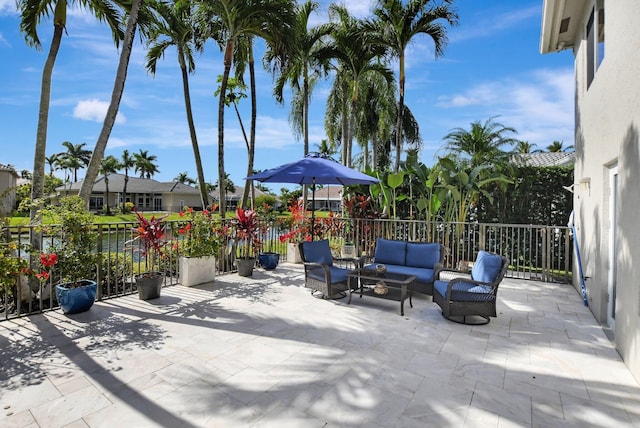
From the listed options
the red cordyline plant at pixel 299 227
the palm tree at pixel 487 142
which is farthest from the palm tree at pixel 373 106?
the red cordyline plant at pixel 299 227

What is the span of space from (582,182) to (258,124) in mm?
8272

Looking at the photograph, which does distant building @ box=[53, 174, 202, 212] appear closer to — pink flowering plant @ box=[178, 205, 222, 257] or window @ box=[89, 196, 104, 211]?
window @ box=[89, 196, 104, 211]

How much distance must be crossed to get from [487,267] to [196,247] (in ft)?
16.4

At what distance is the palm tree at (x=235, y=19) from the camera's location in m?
7.21

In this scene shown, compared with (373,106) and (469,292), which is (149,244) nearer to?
(469,292)

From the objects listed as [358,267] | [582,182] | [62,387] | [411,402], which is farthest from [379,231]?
[62,387]

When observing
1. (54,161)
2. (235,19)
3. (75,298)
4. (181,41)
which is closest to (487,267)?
(75,298)

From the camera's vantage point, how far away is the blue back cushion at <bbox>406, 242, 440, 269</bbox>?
231 inches

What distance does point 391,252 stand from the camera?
623cm

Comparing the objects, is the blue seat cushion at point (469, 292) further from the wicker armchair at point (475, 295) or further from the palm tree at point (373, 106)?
the palm tree at point (373, 106)

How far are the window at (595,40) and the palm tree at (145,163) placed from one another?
53.2 metres

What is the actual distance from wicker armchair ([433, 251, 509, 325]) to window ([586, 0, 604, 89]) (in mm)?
3407

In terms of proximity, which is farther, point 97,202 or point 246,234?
point 97,202

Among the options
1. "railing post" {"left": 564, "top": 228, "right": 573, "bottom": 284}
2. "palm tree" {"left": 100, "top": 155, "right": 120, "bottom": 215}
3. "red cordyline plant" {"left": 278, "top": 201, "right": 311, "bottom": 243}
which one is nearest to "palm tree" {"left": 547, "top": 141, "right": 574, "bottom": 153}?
"railing post" {"left": 564, "top": 228, "right": 573, "bottom": 284}
